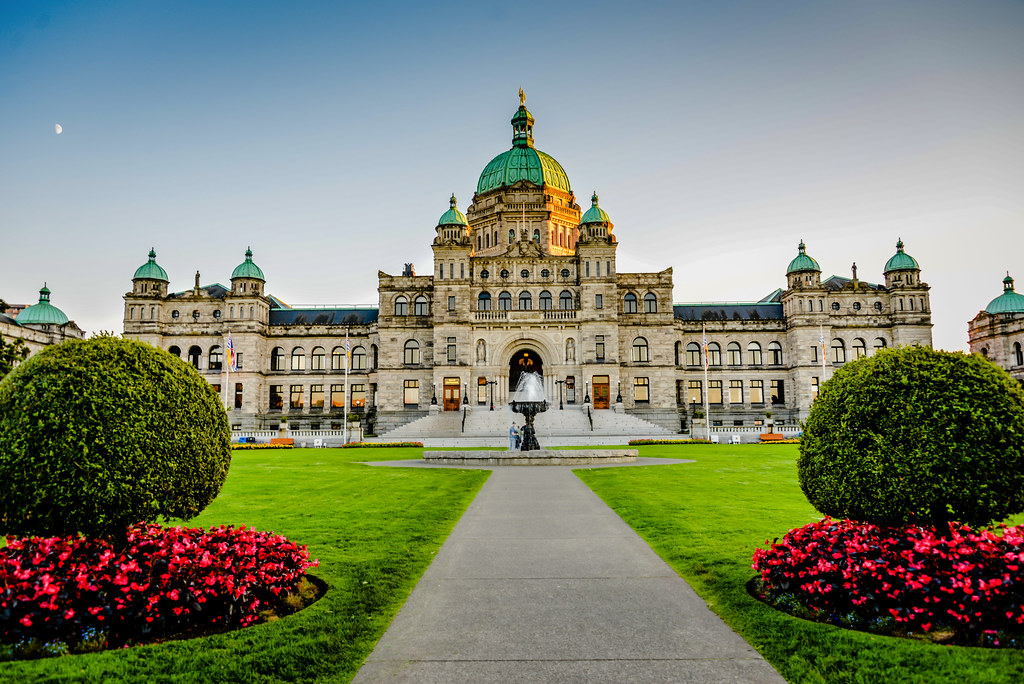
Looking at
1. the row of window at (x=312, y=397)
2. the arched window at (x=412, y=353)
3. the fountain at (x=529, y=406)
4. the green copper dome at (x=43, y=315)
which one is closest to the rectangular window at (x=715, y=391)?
the arched window at (x=412, y=353)

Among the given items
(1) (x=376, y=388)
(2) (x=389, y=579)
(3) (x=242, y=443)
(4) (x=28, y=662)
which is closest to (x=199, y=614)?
(4) (x=28, y=662)

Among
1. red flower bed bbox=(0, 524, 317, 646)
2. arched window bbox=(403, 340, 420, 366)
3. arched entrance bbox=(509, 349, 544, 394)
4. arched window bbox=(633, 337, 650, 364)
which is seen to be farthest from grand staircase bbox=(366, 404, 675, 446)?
red flower bed bbox=(0, 524, 317, 646)

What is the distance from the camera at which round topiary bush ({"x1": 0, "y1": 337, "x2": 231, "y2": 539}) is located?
7.38 metres

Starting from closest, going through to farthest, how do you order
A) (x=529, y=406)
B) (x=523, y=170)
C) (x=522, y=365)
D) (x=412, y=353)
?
(x=529, y=406), (x=522, y=365), (x=412, y=353), (x=523, y=170)

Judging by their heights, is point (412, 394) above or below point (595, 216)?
below

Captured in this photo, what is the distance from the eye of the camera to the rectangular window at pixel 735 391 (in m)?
71.6

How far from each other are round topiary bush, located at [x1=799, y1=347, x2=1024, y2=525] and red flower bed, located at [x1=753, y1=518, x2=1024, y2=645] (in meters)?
0.31

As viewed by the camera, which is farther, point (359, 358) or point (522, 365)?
point (359, 358)

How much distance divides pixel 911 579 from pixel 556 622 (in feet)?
12.9

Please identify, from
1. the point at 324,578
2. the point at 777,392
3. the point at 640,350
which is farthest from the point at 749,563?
the point at 777,392

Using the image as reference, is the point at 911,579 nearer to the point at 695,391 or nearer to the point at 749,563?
the point at 749,563

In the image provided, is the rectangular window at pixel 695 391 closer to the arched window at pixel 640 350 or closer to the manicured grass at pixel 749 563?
the arched window at pixel 640 350

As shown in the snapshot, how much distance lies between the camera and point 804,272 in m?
70.7

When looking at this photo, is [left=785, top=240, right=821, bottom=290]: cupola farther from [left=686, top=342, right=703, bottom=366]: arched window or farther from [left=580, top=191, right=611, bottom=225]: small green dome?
[left=580, top=191, right=611, bottom=225]: small green dome
